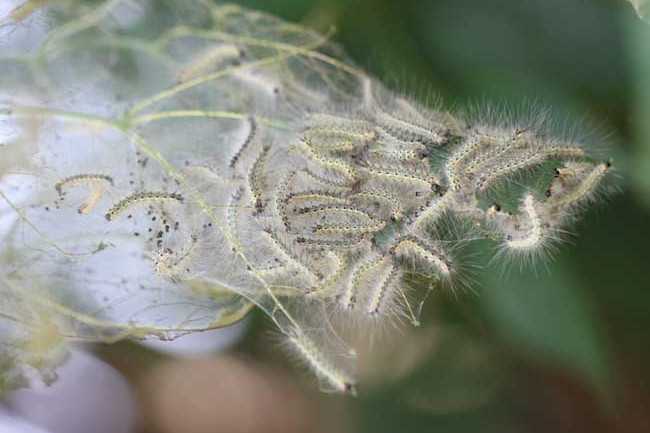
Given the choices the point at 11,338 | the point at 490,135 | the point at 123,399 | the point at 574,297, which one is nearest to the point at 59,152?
the point at 11,338

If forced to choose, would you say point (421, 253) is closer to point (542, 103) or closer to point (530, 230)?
point (530, 230)

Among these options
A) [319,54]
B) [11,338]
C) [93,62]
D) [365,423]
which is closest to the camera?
[11,338]

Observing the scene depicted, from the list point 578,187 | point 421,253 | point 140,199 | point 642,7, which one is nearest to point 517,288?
point 578,187

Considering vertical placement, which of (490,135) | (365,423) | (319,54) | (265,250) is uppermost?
(490,135)

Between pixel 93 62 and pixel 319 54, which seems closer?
pixel 319 54

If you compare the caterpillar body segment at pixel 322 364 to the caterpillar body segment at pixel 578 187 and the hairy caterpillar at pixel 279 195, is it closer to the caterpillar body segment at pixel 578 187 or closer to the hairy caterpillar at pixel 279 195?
the hairy caterpillar at pixel 279 195

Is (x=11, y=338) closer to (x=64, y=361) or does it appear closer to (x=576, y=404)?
(x=64, y=361)

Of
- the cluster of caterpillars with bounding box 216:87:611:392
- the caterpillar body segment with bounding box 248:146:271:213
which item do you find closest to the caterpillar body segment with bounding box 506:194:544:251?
the cluster of caterpillars with bounding box 216:87:611:392
